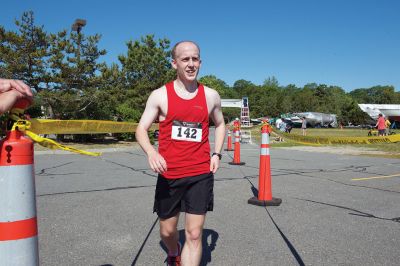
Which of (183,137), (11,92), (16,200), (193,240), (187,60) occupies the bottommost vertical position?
(193,240)

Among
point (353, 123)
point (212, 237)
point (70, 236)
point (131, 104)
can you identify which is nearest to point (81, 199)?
point (70, 236)

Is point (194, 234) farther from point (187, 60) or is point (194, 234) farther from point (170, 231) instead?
point (187, 60)

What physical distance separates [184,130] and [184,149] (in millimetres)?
151

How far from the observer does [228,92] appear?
128 meters

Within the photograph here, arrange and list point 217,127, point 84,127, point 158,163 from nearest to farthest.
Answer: point 158,163, point 217,127, point 84,127

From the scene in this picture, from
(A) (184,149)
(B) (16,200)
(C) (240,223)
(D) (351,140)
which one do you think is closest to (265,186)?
(C) (240,223)

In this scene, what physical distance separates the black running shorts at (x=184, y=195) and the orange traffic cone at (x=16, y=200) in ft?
4.65

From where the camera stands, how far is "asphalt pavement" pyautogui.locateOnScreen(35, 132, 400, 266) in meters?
3.51

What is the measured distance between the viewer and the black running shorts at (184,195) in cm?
288

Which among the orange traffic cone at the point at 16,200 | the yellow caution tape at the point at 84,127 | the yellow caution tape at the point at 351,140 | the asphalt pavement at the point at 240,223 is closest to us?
the orange traffic cone at the point at 16,200

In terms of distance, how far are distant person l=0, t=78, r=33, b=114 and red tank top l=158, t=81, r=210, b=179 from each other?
4.60 ft

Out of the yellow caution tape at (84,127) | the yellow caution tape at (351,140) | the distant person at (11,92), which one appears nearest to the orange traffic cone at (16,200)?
the distant person at (11,92)

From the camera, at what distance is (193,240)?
114 inches

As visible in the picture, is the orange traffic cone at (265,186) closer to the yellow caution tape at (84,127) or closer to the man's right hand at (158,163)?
the man's right hand at (158,163)
